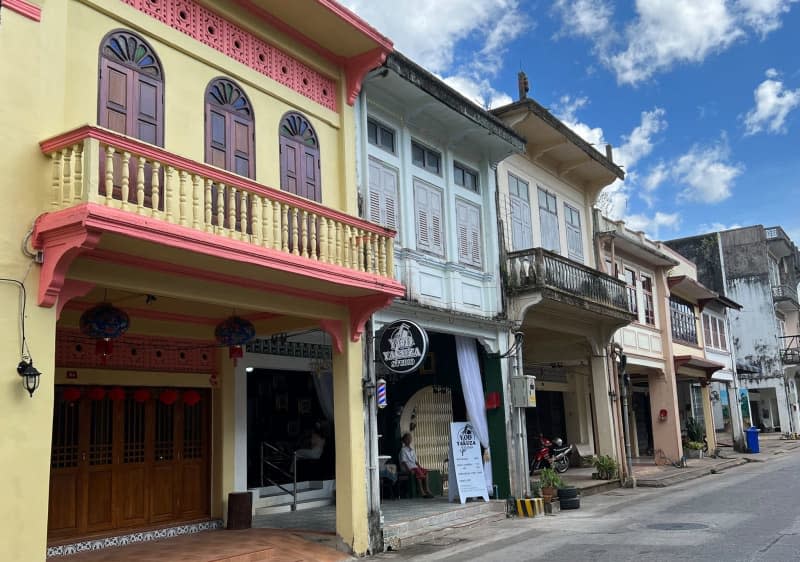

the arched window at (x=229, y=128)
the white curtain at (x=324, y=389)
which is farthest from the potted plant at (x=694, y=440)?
the arched window at (x=229, y=128)

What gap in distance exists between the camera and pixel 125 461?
11078 millimetres

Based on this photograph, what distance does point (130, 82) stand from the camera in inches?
349

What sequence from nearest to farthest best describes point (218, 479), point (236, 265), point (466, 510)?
point (236, 265)
point (218, 479)
point (466, 510)

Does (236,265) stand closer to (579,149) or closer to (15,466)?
(15,466)

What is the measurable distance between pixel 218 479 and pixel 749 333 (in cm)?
4033

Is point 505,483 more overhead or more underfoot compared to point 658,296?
more underfoot

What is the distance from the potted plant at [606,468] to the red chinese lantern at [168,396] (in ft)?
39.9

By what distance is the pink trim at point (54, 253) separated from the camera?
706cm

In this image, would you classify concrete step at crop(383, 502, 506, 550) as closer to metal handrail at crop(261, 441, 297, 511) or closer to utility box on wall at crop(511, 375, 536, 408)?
utility box on wall at crop(511, 375, 536, 408)

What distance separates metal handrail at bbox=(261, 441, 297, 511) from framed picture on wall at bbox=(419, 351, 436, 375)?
12.2ft

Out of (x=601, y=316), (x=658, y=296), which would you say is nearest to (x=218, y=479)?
(x=601, y=316)

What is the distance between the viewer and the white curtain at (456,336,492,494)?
14734mm

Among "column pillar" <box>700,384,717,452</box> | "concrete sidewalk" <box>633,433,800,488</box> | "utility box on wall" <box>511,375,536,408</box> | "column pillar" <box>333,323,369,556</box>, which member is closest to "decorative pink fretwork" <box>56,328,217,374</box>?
"column pillar" <box>333,323,369,556</box>

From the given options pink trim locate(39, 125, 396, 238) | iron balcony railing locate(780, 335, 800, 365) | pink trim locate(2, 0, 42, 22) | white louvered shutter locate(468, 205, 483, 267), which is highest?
pink trim locate(2, 0, 42, 22)
